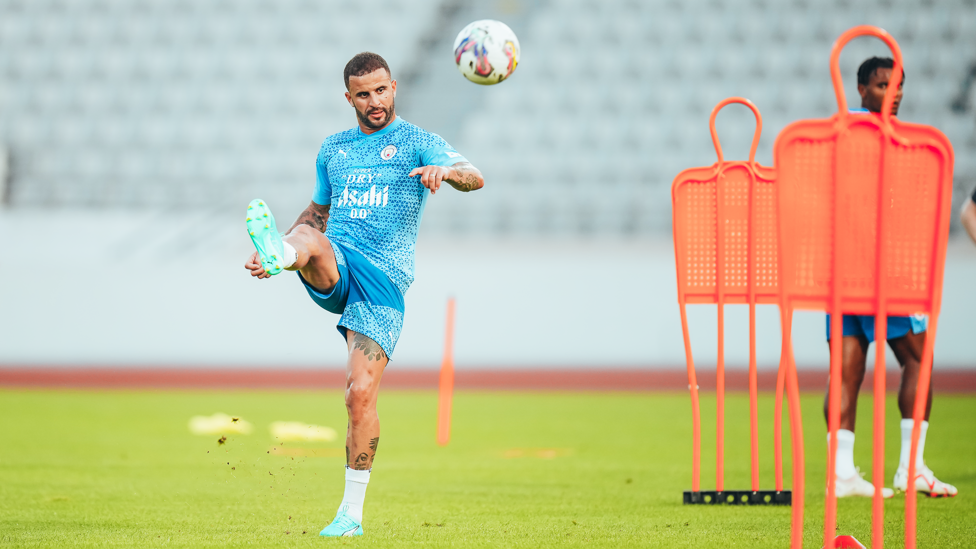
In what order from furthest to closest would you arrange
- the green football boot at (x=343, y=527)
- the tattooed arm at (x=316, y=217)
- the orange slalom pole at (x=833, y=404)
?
1. the tattooed arm at (x=316, y=217)
2. the green football boot at (x=343, y=527)
3. the orange slalom pole at (x=833, y=404)

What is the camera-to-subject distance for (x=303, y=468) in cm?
618

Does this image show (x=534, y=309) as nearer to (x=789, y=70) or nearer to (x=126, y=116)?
(x=789, y=70)

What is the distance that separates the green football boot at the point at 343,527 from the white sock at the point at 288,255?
0.91 meters

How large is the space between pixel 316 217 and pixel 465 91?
40.1 ft

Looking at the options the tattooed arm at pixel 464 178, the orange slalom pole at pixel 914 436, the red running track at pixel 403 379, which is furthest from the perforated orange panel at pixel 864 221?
the red running track at pixel 403 379

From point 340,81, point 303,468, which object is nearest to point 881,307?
point 303,468

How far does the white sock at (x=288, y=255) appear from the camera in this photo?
138 inches

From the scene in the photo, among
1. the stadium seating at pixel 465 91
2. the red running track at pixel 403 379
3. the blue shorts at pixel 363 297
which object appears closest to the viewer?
the blue shorts at pixel 363 297

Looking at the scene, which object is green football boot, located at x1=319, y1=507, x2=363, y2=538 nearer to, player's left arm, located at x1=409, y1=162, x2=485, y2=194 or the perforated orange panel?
player's left arm, located at x1=409, y1=162, x2=485, y2=194

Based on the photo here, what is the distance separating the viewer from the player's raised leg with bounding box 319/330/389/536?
148 inches

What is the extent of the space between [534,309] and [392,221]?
9.78 metres

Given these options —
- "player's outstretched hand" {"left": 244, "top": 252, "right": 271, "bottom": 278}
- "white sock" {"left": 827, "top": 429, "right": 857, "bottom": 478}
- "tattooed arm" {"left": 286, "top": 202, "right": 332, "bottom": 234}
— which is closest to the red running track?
"white sock" {"left": 827, "top": 429, "right": 857, "bottom": 478}

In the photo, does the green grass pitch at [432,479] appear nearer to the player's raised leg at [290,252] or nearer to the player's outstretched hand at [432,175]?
the player's raised leg at [290,252]

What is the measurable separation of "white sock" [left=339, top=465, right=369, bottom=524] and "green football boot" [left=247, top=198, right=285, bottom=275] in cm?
83
